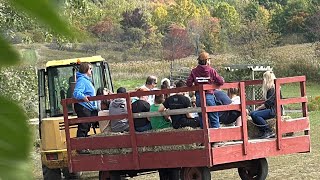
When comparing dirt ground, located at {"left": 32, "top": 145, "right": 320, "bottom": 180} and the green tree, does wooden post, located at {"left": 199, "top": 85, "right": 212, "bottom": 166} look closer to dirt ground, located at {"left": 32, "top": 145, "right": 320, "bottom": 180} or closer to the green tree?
dirt ground, located at {"left": 32, "top": 145, "right": 320, "bottom": 180}

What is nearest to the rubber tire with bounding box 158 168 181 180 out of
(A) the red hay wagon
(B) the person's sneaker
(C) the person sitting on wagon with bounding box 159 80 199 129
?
(A) the red hay wagon

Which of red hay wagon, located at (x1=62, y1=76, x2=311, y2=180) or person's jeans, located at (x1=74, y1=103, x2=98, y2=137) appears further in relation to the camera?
person's jeans, located at (x1=74, y1=103, x2=98, y2=137)

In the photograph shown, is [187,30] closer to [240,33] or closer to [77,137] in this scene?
[240,33]

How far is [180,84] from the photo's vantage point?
910 cm

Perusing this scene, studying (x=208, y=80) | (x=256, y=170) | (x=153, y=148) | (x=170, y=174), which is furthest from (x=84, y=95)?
(x=256, y=170)

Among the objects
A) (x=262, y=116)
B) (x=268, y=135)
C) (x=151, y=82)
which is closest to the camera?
(x=268, y=135)

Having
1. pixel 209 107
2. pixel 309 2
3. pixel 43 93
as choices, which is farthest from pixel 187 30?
pixel 209 107

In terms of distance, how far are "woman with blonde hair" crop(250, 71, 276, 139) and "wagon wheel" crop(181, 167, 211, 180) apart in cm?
114

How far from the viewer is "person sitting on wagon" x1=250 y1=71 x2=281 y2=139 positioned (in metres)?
8.45

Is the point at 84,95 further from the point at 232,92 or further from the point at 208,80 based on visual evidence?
the point at 232,92

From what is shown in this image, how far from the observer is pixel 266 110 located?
866 centimetres

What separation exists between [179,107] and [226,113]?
0.62 metres

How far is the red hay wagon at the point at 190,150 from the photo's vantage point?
24.6ft

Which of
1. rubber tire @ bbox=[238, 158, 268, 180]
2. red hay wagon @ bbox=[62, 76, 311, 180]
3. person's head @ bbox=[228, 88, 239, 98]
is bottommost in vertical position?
rubber tire @ bbox=[238, 158, 268, 180]
